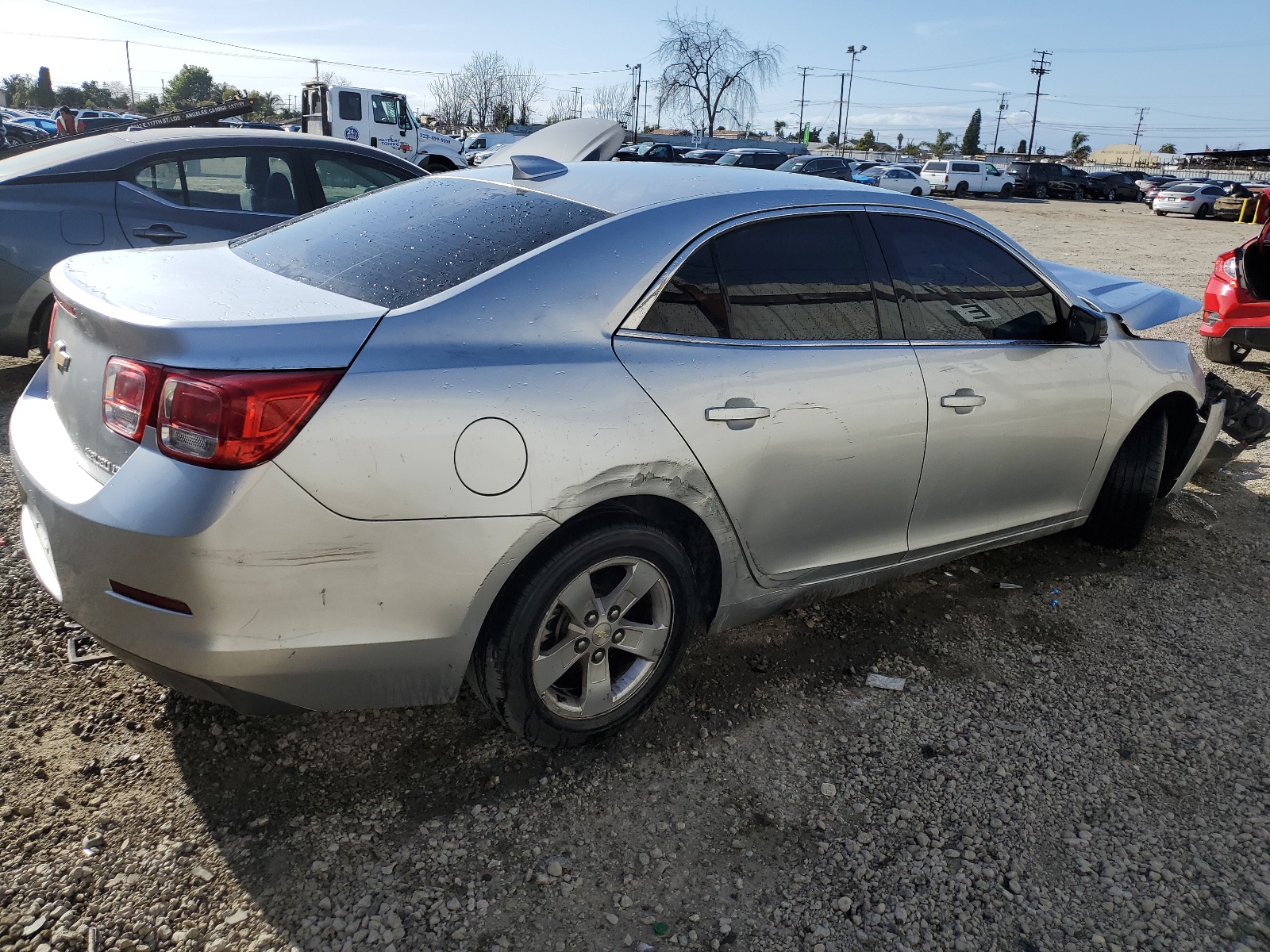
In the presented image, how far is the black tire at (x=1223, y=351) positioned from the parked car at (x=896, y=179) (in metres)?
24.7

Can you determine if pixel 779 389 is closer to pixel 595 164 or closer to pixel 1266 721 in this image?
pixel 595 164

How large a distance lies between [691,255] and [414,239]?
2.62 ft

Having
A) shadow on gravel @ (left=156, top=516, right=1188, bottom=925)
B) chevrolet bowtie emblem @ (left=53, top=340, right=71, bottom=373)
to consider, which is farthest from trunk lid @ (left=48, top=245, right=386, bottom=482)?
shadow on gravel @ (left=156, top=516, right=1188, bottom=925)

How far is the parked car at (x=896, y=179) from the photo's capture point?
33.0 m

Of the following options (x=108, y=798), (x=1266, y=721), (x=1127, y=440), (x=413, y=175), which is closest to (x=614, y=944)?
(x=108, y=798)

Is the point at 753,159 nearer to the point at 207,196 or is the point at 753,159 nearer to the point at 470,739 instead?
the point at 207,196

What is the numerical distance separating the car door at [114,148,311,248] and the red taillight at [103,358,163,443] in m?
4.09

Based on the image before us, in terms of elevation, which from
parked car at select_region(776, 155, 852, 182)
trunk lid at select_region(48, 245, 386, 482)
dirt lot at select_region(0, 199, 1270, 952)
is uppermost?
parked car at select_region(776, 155, 852, 182)

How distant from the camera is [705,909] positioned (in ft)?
7.24

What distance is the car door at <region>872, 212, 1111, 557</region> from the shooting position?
3.18m

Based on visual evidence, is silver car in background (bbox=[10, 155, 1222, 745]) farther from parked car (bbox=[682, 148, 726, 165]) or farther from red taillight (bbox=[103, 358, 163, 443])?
parked car (bbox=[682, 148, 726, 165])

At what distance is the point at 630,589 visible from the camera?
2576mm

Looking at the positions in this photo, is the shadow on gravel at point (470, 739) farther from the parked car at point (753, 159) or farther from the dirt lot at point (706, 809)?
the parked car at point (753, 159)

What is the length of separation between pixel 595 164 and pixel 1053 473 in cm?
213
